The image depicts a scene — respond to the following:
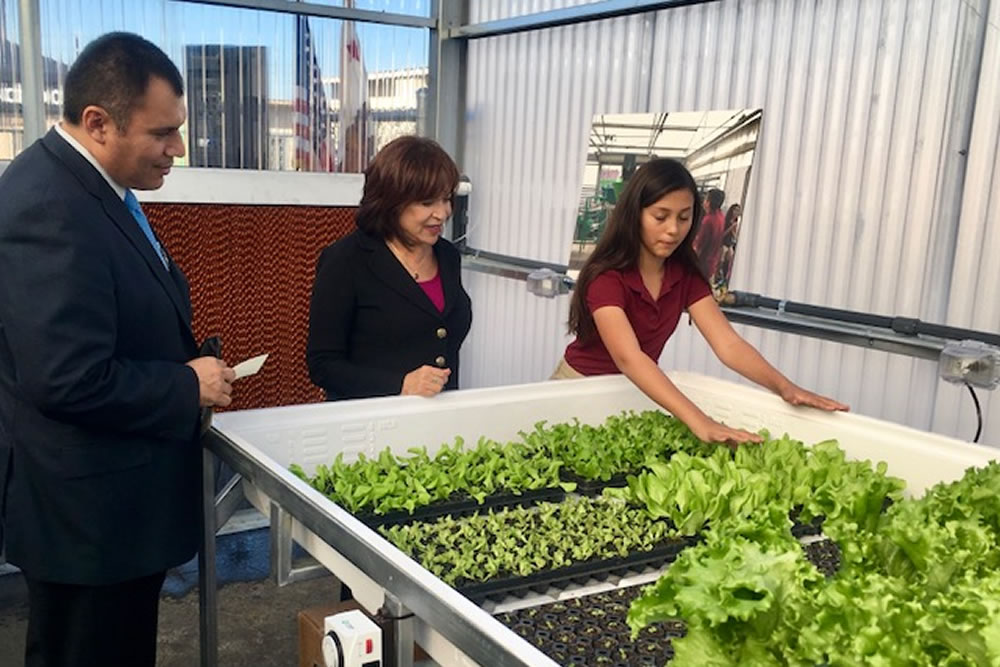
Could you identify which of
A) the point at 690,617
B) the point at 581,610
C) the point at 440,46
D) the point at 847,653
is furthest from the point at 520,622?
the point at 440,46

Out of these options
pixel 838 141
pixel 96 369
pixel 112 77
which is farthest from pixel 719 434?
pixel 838 141

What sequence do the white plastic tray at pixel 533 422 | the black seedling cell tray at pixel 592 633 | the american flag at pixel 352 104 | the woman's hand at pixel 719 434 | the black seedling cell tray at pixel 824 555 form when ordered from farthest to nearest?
the american flag at pixel 352 104
the woman's hand at pixel 719 434
the white plastic tray at pixel 533 422
the black seedling cell tray at pixel 824 555
the black seedling cell tray at pixel 592 633

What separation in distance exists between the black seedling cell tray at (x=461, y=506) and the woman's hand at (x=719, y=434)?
1.35 ft

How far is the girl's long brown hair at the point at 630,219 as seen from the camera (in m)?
2.62

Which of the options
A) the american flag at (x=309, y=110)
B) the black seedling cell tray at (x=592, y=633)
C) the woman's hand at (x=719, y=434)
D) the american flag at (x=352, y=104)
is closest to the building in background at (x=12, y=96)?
the american flag at (x=309, y=110)

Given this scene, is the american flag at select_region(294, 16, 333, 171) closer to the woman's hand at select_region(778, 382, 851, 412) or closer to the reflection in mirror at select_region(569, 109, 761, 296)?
the reflection in mirror at select_region(569, 109, 761, 296)

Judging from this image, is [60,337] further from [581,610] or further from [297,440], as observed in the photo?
[581,610]

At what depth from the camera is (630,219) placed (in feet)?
8.73

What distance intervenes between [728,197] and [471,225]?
2188mm

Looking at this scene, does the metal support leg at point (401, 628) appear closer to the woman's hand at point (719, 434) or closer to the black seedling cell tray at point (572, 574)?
the black seedling cell tray at point (572, 574)

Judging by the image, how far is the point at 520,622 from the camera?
1.47 metres

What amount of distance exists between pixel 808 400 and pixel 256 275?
2.97m

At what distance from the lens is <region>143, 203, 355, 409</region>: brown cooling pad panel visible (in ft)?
14.4

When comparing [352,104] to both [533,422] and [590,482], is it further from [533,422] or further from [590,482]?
[590,482]
